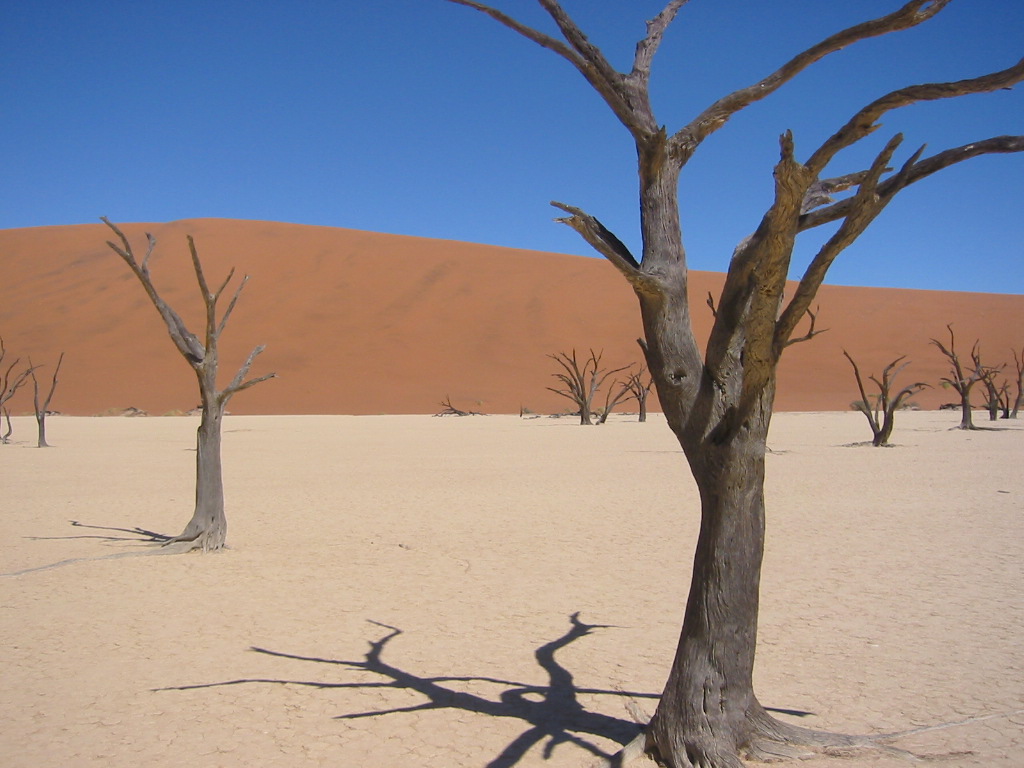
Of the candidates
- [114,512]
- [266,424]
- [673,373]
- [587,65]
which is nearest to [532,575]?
[673,373]

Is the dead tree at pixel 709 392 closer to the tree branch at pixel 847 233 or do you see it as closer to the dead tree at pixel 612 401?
the tree branch at pixel 847 233

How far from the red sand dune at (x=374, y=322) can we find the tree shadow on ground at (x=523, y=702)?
3374 centimetres

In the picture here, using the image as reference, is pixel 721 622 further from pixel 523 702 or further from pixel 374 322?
pixel 374 322

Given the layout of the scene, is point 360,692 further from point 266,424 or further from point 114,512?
point 266,424

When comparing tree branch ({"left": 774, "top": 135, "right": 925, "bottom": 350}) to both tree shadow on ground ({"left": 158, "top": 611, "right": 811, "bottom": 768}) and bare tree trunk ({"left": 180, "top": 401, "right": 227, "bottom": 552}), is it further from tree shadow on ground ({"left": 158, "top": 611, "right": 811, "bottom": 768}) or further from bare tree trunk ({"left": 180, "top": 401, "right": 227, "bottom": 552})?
bare tree trunk ({"left": 180, "top": 401, "right": 227, "bottom": 552})

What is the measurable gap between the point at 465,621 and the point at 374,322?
156ft

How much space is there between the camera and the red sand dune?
4166 cm

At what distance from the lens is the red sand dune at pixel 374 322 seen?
41.7 meters

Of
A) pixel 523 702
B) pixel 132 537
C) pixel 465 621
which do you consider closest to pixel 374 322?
pixel 132 537

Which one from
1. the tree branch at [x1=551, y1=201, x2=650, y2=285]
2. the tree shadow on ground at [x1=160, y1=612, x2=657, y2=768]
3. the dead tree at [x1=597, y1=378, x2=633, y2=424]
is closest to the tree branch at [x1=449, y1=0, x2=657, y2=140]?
the tree branch at [x1=551, y1=201, x2=650, y2=285]

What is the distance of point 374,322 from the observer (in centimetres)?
5153

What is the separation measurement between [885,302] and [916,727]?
222 feet

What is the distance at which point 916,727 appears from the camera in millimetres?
3453

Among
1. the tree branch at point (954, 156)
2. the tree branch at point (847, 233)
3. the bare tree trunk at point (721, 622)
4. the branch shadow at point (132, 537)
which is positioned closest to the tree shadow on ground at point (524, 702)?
the bare tree trunk at point (721, 622)
